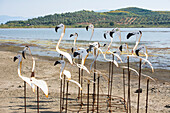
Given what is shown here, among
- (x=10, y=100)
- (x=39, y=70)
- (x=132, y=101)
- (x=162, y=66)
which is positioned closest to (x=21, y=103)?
(x=10, y=100)

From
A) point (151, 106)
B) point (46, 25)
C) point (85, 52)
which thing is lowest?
point (151, 106)

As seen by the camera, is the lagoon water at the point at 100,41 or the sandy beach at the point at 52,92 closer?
the sandy beach at the point at 52,92

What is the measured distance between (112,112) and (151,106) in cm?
183

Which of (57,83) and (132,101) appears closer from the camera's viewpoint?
(132,101)

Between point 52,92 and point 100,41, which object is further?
point 100,41

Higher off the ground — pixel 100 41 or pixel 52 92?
pixel 100 41

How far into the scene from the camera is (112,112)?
28.1 feet

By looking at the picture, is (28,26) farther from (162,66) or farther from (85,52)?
(85,52)

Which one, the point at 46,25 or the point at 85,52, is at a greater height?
the point at 46,25

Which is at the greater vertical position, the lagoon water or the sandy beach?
the lagoon water

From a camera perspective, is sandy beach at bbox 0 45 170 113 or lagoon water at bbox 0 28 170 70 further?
lagoon water at bbox 0 28 170 70

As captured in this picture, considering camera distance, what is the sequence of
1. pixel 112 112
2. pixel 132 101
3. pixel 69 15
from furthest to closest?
pixel 69 15
pixel 132 101
pixel 112 112

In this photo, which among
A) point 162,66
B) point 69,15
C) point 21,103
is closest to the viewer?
point 21,103

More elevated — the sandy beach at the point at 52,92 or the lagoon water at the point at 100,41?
the lagoon water at the point at 100,41
